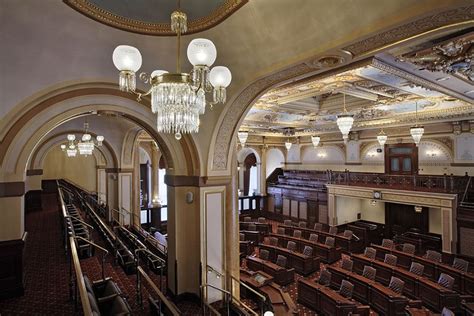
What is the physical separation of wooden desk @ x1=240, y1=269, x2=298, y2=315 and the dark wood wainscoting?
5.28m

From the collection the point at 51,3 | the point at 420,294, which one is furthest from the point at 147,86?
the point at 420,294

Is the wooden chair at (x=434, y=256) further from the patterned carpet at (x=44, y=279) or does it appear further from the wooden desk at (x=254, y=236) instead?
the patterned carpet at (x=44, y=279)

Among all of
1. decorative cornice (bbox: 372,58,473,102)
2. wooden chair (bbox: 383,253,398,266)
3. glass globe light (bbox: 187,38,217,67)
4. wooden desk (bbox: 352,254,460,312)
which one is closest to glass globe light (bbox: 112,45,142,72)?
glass globe light (bbox: 187,38,217,67)

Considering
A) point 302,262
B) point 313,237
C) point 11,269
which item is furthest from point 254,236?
point 11,269

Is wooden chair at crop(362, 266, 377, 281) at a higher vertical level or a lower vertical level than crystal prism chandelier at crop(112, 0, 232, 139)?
lower

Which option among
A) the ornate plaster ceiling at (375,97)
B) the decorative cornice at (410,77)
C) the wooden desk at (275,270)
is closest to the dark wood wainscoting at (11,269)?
the ornate plaster ceiling at (375,97)

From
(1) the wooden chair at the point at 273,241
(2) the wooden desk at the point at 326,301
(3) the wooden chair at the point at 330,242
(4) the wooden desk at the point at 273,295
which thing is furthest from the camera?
(1) the wooden chair at the point at 273,241

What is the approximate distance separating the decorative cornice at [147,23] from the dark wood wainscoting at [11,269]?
4.10 meters

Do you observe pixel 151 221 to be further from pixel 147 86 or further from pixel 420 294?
pixel 420 294

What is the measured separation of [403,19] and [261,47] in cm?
201

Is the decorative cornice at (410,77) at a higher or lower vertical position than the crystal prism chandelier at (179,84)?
higher

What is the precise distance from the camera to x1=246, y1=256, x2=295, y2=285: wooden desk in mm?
9250

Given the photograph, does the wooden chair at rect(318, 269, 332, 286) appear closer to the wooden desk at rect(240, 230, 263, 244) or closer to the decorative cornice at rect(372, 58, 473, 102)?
the wooden desk at rect(240, 230, 263, 244)

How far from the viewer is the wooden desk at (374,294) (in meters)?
6.76
